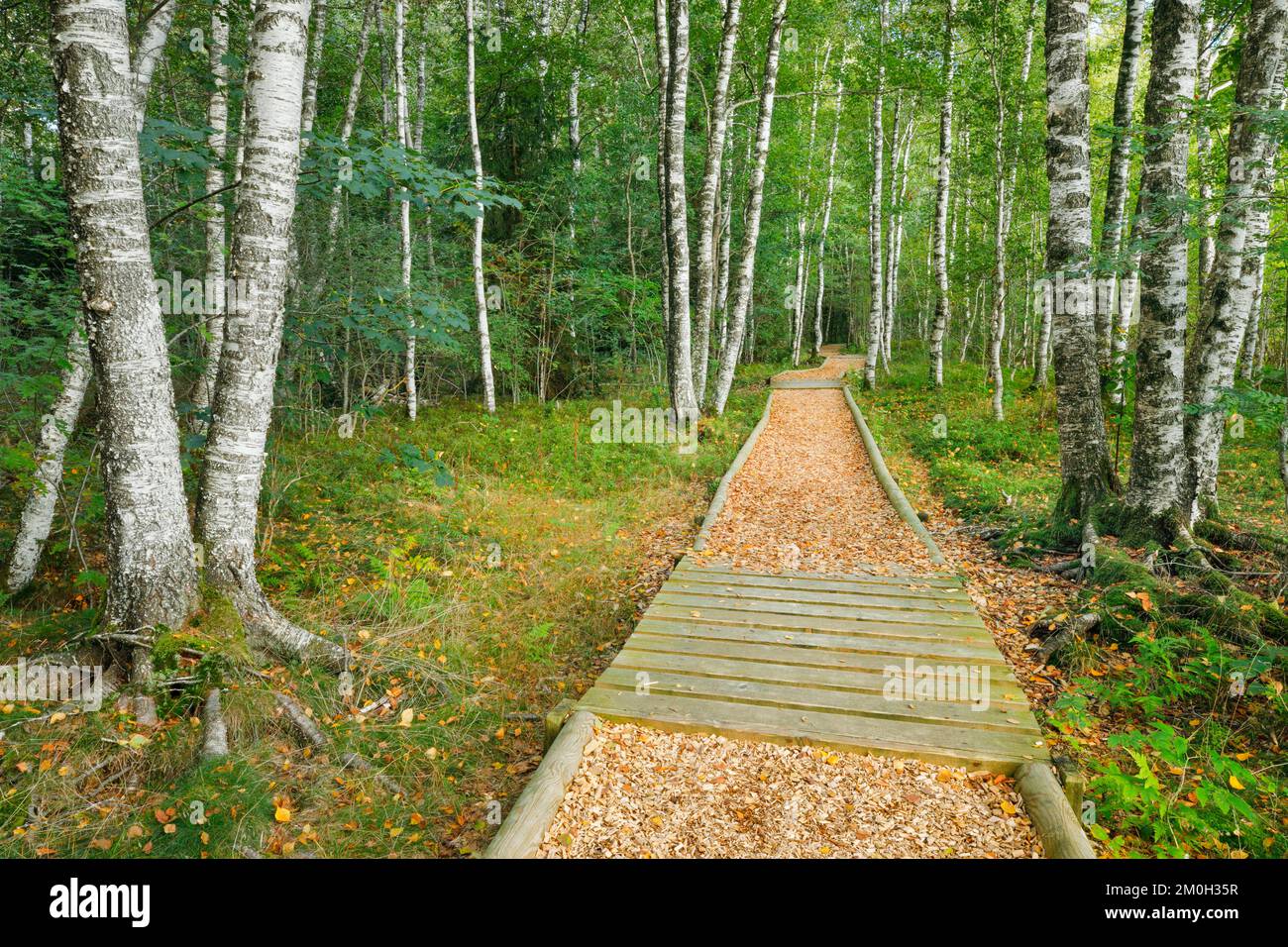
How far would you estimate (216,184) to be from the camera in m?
7.73

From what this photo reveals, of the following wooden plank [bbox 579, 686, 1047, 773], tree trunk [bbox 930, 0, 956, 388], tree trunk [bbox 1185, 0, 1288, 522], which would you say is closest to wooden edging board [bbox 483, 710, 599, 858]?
wooden plank [bbox 579, 686, 1047, 773]

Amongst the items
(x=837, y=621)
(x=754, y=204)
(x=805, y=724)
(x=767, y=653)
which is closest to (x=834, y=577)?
(x=837, y=621)

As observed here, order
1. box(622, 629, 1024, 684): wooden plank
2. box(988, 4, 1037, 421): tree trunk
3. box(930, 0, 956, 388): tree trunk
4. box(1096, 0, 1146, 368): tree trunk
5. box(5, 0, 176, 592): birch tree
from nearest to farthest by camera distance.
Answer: box(622, 629, 1024, 684): wooden plank < box(5, 0, 176, 592): birch tree < box(1096, 0, 1146, 368): tree trunk < box(988, 4, 1037, 421): tree trunk < box(930, 0, 956, 388): tree trunk

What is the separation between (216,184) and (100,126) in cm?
528

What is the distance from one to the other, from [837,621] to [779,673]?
3.29ft

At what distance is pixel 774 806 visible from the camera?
3.08m

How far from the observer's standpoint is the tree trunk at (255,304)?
393cm

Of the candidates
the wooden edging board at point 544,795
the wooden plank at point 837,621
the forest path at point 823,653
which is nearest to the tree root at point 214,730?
the wooden edging board at point 544,795

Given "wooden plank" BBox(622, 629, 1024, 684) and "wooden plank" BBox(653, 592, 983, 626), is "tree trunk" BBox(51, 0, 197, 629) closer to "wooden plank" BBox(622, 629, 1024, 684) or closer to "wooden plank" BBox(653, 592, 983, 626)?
"wooden plank" BBox(622, 629, 1024, 684)

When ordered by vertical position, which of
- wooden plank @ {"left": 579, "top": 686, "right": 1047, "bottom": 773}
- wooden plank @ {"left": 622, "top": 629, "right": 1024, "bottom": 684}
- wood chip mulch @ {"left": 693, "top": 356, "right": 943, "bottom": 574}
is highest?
wood chip mulch @ {"left": 693, "top": 356, "right": 943, "bottom": 574}

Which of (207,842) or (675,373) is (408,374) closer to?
(675,373)

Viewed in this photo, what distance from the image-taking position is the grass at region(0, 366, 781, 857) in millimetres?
3076

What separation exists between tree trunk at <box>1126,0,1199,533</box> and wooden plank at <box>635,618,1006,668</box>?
297 cm

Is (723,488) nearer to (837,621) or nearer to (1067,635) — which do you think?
(837,621)
